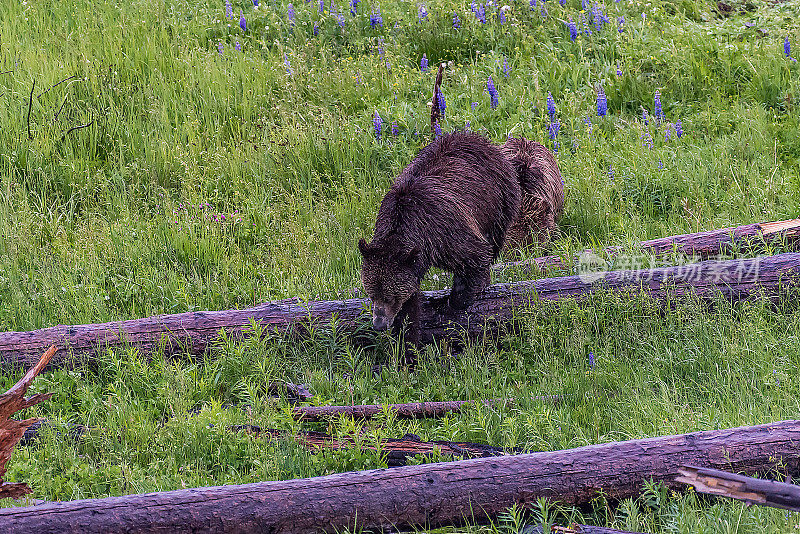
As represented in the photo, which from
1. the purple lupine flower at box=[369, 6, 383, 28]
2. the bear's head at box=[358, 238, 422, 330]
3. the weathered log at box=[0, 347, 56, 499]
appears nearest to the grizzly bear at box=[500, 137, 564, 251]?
the bear's head at box=[358, 238, 422, 330]

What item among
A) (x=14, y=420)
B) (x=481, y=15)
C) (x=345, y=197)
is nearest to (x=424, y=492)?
(x=14, y=420)

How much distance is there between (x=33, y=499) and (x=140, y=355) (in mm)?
1567

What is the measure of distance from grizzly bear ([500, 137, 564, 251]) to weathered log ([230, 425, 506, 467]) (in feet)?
9.51

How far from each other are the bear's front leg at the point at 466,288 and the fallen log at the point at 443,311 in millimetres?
60

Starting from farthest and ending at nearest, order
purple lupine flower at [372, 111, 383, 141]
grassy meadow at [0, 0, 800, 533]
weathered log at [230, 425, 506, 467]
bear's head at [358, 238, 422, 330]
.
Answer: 1. purple lupine flower at [372, 111, 383, 141]
2. bear's head at [358, 238, 422, 330]
3. grassy meadow at [0, 0, 800, 533]
4. weathered log at [230, 425, 506, 467]

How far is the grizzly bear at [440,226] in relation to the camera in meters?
5.27

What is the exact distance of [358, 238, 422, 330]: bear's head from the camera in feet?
17.2

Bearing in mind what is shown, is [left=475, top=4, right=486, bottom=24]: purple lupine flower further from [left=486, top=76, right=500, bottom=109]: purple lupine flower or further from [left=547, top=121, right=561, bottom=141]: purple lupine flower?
[left=547, top=121, right=561, bottom=141]: purple lupine flower

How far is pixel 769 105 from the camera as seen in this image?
28.4 ft

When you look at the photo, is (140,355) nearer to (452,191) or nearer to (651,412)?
(452,191)

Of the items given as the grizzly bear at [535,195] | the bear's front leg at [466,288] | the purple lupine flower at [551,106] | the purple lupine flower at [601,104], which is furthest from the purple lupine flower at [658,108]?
the bear's front leg at [466,288]

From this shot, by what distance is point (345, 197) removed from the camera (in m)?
7.45

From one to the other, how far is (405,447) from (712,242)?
334 cm

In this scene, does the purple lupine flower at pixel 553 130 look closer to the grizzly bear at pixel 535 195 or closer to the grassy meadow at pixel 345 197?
the grassy meadow at pixel 345 197
